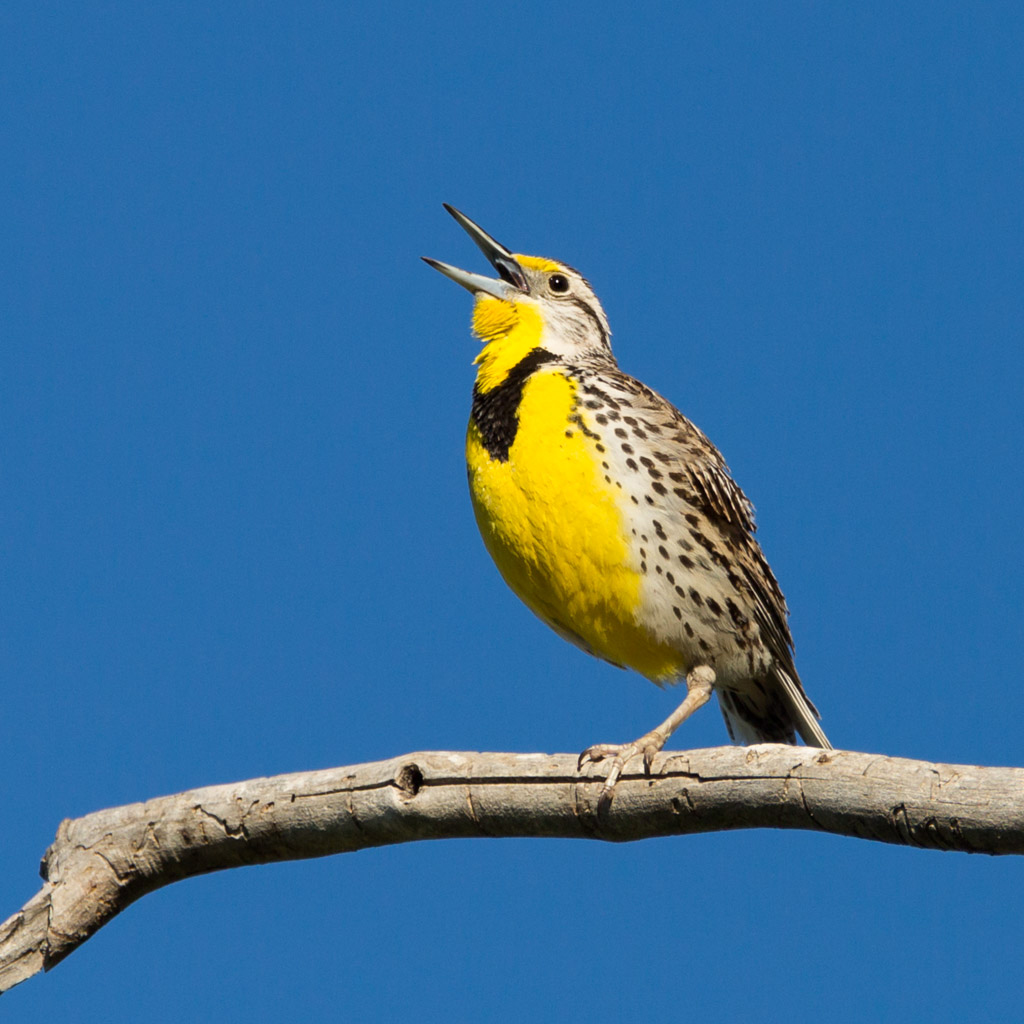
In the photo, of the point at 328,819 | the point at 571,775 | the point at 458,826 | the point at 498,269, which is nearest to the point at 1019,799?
the point at 571,775

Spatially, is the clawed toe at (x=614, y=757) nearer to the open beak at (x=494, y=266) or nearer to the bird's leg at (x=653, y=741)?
the bird's leg at (x=653, y=741)

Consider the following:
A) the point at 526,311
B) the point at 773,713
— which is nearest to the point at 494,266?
the point at 526,311

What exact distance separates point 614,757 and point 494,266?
3308 millimetres

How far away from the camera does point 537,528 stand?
5691 mm

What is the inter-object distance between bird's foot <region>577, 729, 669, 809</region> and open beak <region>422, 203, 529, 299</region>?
8.88 ft

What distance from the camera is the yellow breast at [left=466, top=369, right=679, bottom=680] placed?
5660 mm

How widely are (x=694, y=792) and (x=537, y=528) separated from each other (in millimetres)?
1620

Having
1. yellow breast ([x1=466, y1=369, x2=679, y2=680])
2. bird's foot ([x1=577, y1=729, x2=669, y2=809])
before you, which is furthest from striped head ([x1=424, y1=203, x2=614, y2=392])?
bird's foot ([x1=577, y1=729, x2=669, y2=809])

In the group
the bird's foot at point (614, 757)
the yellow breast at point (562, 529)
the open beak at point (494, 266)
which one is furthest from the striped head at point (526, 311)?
the bird's foot at point (614, 757)

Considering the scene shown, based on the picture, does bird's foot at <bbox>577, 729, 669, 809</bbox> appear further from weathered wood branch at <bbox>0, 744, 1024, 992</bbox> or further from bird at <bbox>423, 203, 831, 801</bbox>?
bird at <bbox>423, 203, 831, 801</bbox>

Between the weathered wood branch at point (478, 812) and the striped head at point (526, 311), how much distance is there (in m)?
2.32

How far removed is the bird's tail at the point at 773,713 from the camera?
6.25 m

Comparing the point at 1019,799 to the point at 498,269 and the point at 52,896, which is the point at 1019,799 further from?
the point at 498,269

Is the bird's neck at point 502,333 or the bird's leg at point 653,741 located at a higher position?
the bird's neck at point 502,333
